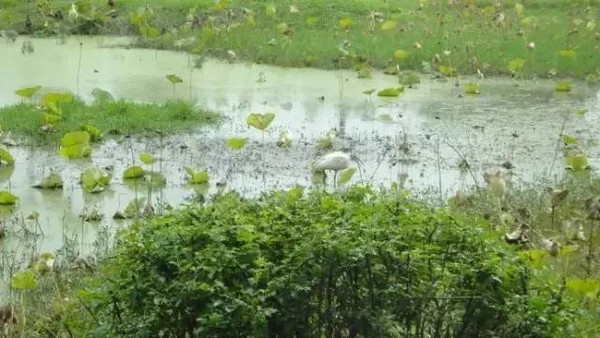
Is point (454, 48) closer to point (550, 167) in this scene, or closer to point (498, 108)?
point (498, 108)

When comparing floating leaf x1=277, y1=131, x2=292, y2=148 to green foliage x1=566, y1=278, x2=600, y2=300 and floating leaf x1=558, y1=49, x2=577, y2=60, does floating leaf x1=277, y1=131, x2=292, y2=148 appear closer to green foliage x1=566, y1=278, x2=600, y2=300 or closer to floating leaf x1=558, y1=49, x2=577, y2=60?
green foliage x1=566, y1=278, x2=600, y2=300

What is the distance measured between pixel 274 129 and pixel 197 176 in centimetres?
184

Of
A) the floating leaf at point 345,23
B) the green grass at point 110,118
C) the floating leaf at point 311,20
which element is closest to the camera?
the green grass at point 110,118

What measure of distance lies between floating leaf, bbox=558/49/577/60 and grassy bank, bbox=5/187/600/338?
24.4ft

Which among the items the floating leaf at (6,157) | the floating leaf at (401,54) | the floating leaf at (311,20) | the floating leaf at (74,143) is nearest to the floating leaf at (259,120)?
the floating leaf at (74,143)

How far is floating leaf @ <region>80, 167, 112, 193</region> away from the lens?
17.3ft

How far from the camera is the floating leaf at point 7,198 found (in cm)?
507

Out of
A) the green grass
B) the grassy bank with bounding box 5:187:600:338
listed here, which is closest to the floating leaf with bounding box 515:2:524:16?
the green grass

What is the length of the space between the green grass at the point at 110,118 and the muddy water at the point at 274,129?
19cm

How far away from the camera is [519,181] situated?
593cm

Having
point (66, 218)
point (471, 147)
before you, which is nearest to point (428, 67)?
point (471, 147)

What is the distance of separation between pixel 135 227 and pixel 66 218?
240 cm

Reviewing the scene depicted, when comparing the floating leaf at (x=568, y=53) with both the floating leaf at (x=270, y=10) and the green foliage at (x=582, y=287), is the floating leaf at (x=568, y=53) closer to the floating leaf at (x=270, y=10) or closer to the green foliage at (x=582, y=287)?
the floating leaf at (x=270, y=10)

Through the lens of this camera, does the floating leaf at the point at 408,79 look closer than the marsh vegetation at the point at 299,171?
No
